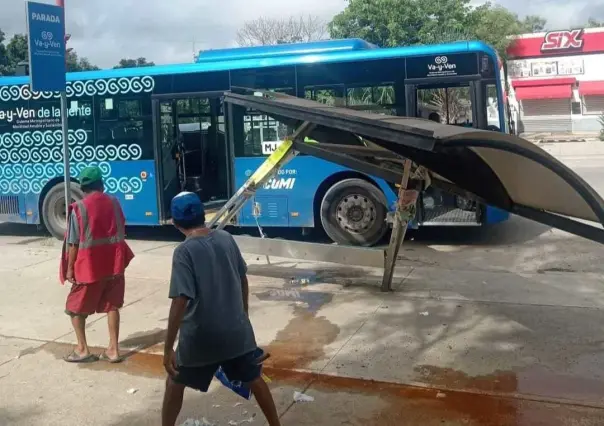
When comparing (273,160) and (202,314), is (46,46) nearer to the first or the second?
(273,160)

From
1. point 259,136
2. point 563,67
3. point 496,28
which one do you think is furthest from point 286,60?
point 563,67

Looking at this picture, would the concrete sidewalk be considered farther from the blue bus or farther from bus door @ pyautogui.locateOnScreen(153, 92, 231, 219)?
bus door @ pyautogui.locateOnScreen(153, 92, 231, 219)

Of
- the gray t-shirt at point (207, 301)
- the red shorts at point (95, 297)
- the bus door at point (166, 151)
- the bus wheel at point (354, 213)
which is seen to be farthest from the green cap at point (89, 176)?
the bus door at point (166, 151)

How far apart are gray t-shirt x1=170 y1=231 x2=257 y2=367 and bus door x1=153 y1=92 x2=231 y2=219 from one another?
748cm

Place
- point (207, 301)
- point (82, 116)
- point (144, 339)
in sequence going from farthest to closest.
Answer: point (82, 116)
point (144, 339)
point (207, 301)

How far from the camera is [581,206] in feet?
12.6

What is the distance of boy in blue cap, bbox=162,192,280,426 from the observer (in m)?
3.65

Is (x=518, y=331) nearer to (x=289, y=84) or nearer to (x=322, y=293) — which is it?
(x=322, y=293)

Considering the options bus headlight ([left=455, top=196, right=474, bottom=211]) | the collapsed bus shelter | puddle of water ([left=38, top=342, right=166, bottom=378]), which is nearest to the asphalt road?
bus headlight ([left=455, top=196, right=474, bottom=211])

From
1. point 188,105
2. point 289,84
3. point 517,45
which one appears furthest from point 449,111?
point 517,45

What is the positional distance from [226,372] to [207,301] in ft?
1.51

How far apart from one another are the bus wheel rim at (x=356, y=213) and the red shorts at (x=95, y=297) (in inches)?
212

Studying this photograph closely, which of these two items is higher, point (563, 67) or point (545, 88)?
point (563, 67)

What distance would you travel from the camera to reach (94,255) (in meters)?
5.42
